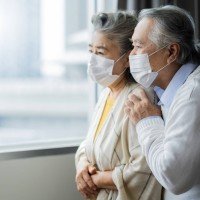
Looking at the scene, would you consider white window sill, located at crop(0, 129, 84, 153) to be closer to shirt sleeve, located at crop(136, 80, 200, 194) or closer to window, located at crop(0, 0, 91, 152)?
window, located at crop(0, 0, 91, 152)

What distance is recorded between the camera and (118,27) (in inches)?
67.9

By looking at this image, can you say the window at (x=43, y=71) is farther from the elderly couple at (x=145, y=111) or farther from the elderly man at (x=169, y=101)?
the elderly man at (x=169, y=101)

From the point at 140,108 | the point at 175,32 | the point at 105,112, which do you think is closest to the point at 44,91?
the point at 105,112

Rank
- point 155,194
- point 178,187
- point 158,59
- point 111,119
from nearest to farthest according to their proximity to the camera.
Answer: point 178,187, point 158,59, point 155,194, point 111,119

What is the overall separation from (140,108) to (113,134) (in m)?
0.24

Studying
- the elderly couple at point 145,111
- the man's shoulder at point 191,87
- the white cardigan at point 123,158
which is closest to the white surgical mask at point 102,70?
the elderly couple at point 145,111

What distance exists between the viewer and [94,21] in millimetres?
1780

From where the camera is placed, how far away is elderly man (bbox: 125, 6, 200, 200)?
3.98 ft

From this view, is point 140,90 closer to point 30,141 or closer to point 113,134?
point 113,134

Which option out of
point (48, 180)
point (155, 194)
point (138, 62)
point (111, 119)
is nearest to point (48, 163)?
point (48, 180)

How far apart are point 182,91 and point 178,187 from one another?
13.0 inches

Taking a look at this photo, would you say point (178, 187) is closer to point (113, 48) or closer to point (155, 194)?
point (155, 194)

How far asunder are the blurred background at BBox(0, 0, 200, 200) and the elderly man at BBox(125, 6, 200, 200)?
2.46ft

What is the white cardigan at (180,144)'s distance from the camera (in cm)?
121
